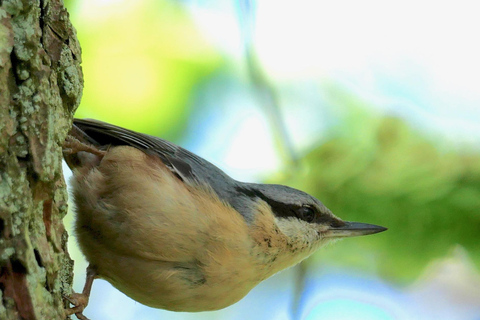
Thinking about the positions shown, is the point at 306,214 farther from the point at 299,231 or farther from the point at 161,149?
the point at 161,149

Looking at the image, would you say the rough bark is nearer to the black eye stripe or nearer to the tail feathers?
the tail feathers

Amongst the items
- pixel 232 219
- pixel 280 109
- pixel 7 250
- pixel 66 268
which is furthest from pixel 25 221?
pixel 280 109

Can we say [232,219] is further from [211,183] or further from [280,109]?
[280,109]

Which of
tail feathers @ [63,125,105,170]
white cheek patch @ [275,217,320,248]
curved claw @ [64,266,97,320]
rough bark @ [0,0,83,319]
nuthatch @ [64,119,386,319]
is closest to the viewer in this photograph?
rough bark @ [0,0,83,319]

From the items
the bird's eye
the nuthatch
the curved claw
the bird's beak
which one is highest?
the bird's eye

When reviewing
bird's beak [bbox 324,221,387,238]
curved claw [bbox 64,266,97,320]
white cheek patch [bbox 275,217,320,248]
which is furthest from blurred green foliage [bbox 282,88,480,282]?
curved claw [bbox 64,266,97,320]

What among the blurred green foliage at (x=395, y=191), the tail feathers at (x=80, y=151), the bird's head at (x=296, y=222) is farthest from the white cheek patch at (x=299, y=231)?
the tail feathers at (x=80, y=151)

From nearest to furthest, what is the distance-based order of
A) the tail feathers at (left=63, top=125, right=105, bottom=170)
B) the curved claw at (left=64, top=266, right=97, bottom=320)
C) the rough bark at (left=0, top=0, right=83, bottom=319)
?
the rough bark at (left=0, top=0, right=83, bottom=319), the curved claw at (left=64, top=266, right=97, bottom=320), the tail feathers at (left=63, top=125, right=105, bottom=170)
